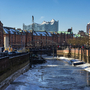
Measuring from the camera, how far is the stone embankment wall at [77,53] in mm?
49103

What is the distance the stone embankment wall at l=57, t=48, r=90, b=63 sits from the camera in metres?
49.1

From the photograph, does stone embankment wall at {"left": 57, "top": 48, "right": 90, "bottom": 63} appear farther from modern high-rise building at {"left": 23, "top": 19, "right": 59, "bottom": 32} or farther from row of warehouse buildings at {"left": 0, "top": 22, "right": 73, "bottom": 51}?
modern high-rise building at {"left": 23, "top": 19, "right": 59, "bottom": 32}

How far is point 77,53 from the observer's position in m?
66.5

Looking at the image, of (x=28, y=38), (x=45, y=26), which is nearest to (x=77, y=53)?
(x=28, y=38)

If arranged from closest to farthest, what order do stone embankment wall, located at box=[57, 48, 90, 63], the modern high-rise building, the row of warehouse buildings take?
stone embankment wall, located at box=[57, 48, 90, 63] → the row of warehouse buildings → the modern high-rise building

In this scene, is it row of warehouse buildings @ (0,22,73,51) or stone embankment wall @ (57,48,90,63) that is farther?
row of warehouse buildings @ (0,22,73,51)

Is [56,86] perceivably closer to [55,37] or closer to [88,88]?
[88,88]

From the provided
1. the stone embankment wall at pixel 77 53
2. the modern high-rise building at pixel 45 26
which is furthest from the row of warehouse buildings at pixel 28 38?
the modern high-rise building at pixel 45 26

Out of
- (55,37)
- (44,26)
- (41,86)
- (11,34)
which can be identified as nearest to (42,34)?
(55,37)

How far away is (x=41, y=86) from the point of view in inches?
846

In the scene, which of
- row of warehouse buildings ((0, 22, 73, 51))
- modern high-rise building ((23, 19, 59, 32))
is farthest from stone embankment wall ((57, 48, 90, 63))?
modern high-rise building ((23, 19, 59, 32))

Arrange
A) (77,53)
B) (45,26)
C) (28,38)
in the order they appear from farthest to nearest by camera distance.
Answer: (45,26) < (28,38) < (77,53)

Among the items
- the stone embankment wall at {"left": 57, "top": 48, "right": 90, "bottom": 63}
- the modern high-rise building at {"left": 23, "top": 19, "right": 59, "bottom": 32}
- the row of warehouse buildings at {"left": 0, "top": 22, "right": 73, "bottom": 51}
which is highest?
the modern high-rise building at {"left": 23, "top": 19, "right": 59, "bottom": 32}

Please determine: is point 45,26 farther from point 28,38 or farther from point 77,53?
point 77,53
